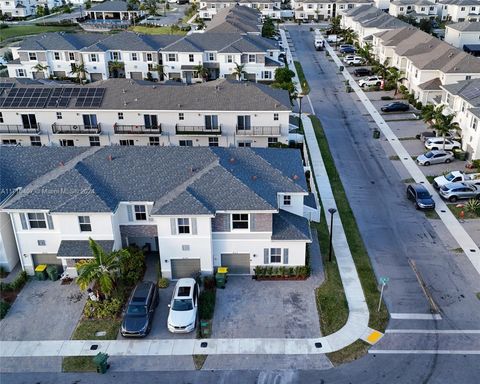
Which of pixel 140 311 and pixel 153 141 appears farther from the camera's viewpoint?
pixel 153 141

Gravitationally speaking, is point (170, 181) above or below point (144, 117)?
above

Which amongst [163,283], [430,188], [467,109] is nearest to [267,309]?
[163,283]

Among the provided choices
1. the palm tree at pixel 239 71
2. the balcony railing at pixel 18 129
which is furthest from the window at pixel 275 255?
the palm tree at pixel 239 71

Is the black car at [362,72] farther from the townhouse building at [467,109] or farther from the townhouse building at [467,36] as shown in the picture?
the townhouse building at [467,109]

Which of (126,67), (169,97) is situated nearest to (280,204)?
(169,97)

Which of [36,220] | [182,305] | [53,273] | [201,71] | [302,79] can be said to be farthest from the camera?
[302,79]

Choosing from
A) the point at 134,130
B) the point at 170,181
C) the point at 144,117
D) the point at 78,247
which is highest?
the point at 170,181

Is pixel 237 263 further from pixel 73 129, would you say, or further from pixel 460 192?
pixel 73 129

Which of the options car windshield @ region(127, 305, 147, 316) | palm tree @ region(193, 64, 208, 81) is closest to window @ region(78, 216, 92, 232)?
car windshield @ region(127, 305, 147, 316)
